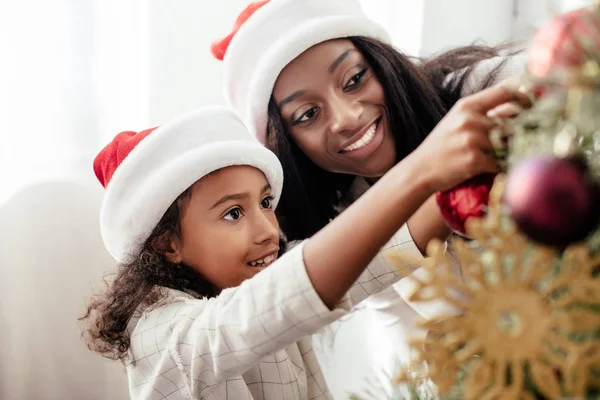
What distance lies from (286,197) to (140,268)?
0.31m

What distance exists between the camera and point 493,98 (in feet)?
1.45

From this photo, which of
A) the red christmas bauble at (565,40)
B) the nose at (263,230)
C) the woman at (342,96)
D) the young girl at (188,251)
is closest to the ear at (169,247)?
the young girl at (188,251)

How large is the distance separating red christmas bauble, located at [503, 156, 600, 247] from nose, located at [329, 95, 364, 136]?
61 centimetres

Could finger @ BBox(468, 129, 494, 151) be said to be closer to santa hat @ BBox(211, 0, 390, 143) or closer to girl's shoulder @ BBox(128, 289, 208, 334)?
girl's shoulder @ BBox(128, 289, 208, 334)

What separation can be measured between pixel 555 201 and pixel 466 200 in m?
0.12

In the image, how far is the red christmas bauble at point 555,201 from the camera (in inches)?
12.6

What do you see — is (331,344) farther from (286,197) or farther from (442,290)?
(442,290)

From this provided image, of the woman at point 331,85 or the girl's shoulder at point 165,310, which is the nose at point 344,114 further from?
the girl's shoulder at point 165,310

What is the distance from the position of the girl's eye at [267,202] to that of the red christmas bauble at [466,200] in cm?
48

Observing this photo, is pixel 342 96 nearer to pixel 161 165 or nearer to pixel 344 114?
pixel 344 114

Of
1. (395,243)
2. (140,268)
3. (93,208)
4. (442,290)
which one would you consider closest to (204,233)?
(140,268)

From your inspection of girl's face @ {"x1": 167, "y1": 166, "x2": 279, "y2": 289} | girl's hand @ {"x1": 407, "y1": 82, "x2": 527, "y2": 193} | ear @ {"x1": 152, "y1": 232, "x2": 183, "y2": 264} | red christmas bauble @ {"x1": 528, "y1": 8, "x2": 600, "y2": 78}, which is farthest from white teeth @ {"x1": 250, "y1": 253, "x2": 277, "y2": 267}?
red christmas bauble @ {"x1": 528, "y1": 8, "x2": 600, "y2": 78}

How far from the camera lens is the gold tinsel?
34 centimetres

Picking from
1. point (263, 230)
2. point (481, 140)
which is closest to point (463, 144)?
point (481, 140)
